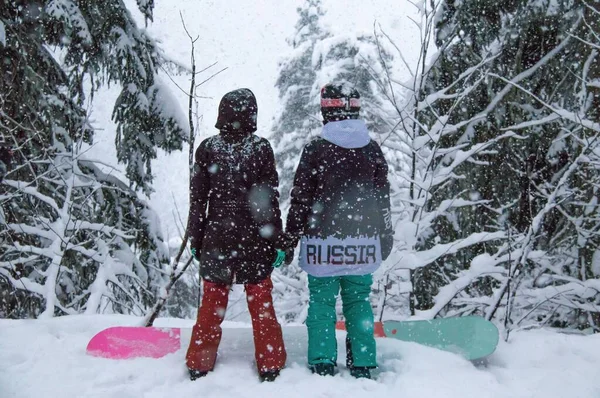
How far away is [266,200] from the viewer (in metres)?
2.79

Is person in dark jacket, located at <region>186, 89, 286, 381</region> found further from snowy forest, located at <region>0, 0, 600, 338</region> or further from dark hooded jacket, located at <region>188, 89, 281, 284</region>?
snowy forest, located at <region>0, 0, 600, 338</region>

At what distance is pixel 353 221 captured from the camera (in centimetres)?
280

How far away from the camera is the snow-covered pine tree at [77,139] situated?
4875mm

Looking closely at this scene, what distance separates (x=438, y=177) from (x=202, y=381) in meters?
2.41

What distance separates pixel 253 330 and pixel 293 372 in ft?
1.05

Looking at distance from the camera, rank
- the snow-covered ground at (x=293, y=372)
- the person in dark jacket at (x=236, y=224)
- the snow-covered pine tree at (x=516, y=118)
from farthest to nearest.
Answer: the snow-covered pine tree at (x=516, y=118), the person in dark jacket at (x=236, y=224), the snow-covered ground at (x=293, y=372)

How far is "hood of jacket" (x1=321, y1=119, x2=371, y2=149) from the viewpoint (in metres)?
2.83

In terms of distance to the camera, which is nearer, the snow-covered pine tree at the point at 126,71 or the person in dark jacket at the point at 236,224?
the person in dark jacket at the point at 236,224

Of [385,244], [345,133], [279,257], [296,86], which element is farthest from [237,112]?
[296,86]

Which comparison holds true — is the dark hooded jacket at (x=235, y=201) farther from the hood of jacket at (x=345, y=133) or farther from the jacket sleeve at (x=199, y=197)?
the hood of jacket at (x=345, y=133)

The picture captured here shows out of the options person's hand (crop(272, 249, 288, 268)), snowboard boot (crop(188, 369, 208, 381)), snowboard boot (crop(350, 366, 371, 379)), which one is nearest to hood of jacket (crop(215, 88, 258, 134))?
person's hand (crop(272, 249, 288, 268))

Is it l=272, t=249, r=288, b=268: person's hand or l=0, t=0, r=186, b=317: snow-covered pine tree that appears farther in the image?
l=0, t=0, r=186, b=317: snow-covered pine tree

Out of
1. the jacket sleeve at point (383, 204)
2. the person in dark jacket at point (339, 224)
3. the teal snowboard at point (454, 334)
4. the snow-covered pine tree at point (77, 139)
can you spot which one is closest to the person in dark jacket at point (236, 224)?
the person in dark jacket at point (339, 224)

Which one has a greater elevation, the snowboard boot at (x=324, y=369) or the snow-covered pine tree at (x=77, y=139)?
the snow-covered pine tree at (x=77, y=139)
